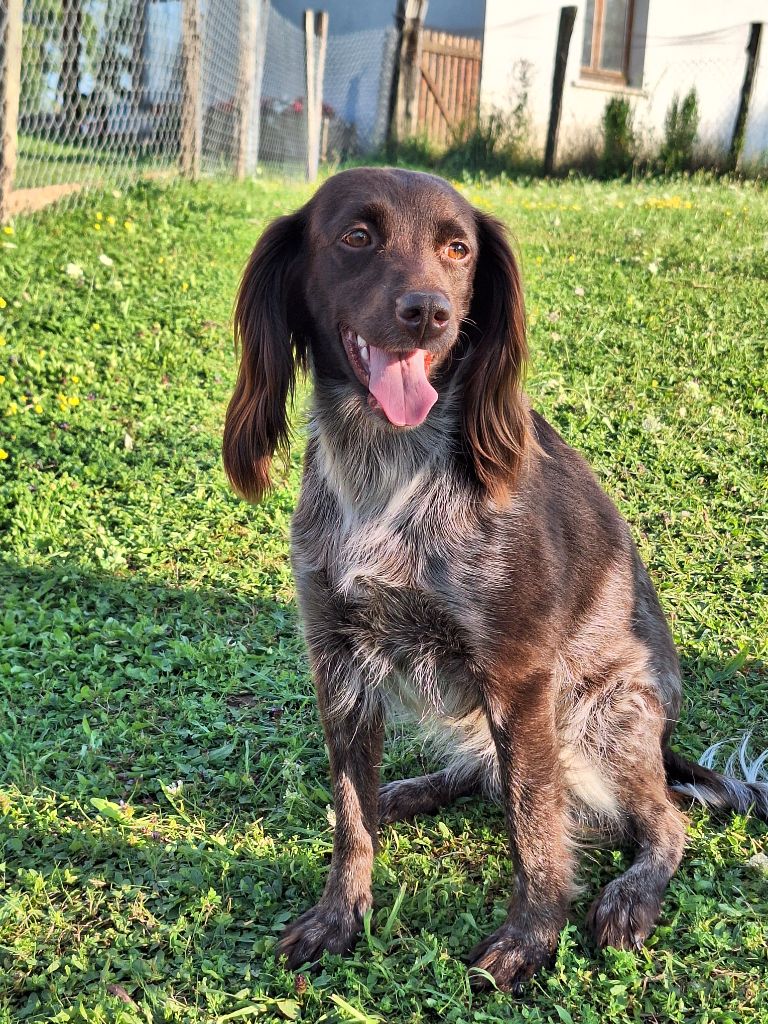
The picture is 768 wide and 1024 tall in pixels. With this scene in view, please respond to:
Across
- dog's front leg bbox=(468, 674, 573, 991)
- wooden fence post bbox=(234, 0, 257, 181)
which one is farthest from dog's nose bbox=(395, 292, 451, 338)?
wooden fence post bbox=(234, 0, 257, 181)

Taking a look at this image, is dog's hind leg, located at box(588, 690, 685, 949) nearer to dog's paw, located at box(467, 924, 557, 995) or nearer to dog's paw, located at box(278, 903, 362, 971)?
dog's paw, located at box(467, 924, 557, 995)

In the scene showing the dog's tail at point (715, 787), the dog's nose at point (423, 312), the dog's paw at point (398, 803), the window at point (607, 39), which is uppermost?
the window at point (607, 39)

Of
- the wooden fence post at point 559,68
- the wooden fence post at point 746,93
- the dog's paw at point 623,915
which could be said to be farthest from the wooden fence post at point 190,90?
the dog's paw at point 623,915

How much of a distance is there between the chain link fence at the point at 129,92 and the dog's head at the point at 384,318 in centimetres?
491

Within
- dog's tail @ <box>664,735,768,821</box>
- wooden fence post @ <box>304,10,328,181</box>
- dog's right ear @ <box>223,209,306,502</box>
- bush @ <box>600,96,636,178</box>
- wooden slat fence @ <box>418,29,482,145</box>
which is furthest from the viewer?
wooden slat fence @ <box>418,29,482,145</box>

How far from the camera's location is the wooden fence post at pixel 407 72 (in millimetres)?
14484

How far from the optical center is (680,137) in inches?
555

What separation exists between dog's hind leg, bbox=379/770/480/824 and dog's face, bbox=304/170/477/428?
1302 mm

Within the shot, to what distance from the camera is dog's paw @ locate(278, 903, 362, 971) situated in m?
2.61

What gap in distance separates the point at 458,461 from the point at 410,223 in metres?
0.62

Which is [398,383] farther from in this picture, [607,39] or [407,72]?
[607,39]

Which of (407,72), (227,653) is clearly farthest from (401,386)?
(407,72)

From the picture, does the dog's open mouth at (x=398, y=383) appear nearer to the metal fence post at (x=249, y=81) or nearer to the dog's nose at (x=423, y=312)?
the dog's nose at (x=423, y=312)

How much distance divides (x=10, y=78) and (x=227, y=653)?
182 inches
